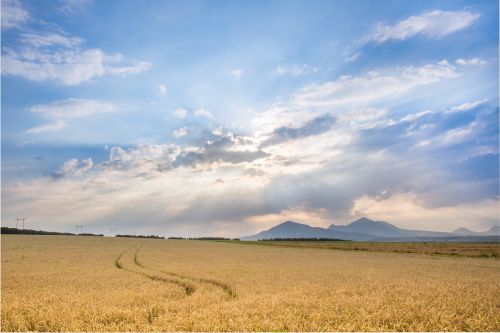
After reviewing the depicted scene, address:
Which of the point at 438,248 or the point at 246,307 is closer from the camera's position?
the point at 246,307

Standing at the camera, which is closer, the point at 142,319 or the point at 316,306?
the point at 142,319

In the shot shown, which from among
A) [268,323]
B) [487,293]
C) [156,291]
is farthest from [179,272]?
[487,293]

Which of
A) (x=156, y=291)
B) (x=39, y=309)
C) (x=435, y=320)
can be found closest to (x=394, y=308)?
(x=435, y=320)

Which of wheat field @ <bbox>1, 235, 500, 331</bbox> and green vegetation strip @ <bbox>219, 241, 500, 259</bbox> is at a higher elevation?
wheat field @ <bbox>1, 235, 500, 331</bbox>

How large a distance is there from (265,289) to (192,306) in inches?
161

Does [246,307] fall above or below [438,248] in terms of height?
above

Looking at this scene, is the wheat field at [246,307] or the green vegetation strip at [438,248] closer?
the wheat field at [246,307]

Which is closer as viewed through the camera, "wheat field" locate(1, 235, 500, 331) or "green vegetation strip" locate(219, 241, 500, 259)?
"wheat field" locate(1, 235, 500, 331)

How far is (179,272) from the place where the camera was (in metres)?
21.7

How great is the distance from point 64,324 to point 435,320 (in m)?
9.49

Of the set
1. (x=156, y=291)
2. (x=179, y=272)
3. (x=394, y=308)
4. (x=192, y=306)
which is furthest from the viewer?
(x=179, y=272)

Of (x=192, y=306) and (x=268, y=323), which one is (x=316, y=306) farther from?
(x=192, y=306)

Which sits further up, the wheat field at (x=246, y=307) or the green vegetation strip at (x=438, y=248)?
the wheat field at (x=246, y=307)

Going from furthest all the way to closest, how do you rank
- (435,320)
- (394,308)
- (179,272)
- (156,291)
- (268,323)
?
1. (179,272)
2. (156,291)
3. (394,308)
4. (435,320)
5. (268,323)
